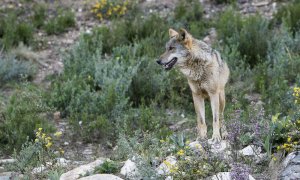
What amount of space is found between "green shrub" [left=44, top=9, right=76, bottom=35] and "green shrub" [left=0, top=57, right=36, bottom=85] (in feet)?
5.74

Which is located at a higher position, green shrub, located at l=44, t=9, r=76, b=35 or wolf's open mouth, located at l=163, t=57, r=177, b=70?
wolf's open mouth, located at l=163, t=57, r=177, b=70

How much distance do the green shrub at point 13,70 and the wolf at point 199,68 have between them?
154 inches

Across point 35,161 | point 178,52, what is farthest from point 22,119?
point 178,52

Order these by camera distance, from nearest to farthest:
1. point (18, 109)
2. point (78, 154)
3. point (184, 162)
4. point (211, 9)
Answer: point (184, 162)
point (78, 154)
point (18, 109)
point (211, 9)

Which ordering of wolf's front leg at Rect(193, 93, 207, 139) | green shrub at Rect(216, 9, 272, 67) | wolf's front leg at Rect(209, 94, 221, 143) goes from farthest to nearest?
Answer: 1. green shrub at Rect(216, 9, 272, 67)
2. wolf's front leg at Rect(193, 93, 207, 139)
3. wolf's front leg at Rect(209, 94, 221, 143)

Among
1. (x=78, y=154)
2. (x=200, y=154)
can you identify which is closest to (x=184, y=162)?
(x=200, y=154)

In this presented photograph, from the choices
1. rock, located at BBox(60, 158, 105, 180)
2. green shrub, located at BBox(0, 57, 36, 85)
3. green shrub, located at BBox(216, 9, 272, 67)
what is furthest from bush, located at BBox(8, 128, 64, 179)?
green shrub, located at BBox(216, 9, 272, 67)

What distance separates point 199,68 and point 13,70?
14.5 feet

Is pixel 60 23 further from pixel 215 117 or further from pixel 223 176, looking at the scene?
pixel 223 176

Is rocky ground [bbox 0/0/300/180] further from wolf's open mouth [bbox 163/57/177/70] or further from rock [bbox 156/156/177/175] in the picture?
wolf's open mouth [bbox 163/57/177/70]

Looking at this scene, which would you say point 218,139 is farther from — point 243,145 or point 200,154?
point 200,154

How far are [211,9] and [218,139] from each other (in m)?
6.28

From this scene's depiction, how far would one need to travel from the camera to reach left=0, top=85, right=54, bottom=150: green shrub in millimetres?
8688

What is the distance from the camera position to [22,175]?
6852 mm
